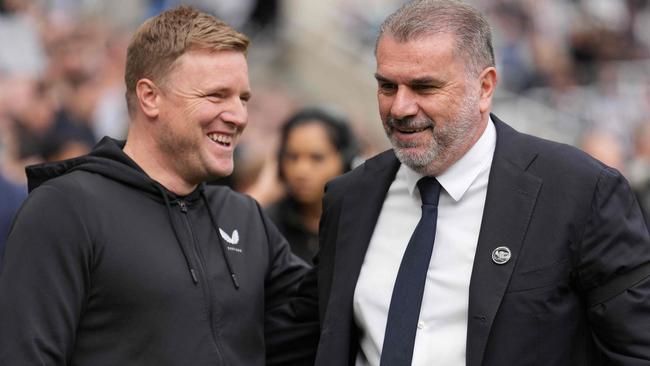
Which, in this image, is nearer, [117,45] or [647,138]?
[647,138]

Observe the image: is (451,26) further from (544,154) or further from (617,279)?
(617,279)

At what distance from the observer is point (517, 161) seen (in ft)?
13.3

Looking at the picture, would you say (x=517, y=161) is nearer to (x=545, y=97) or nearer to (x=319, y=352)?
(x=319, y=352)

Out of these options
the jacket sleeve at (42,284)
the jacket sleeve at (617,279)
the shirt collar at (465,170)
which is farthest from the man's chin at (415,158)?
the jacket sleeve at (42,284)

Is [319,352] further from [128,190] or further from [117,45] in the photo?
[117,45]

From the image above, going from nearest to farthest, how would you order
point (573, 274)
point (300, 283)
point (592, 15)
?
point (573, 274), point (300, 283), point (592, 15)

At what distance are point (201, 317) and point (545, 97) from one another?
44.3 feet

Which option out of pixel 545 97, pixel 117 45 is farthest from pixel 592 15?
pixel 117 45

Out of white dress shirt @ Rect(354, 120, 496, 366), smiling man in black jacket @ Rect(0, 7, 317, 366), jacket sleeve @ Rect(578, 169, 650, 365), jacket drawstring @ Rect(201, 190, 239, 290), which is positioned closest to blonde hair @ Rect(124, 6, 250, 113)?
smiling man in black jacket @ Rect(0, 7, 317, 366)

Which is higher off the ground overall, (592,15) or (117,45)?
(592,15)

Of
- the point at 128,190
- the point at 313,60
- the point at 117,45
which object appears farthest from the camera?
the point at 313,60

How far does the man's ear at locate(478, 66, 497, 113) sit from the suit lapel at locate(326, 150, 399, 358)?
17.6 inches

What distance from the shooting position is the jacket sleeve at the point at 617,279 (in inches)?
149

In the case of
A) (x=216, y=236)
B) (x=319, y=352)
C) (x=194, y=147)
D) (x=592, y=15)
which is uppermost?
(x=592, y=15)
